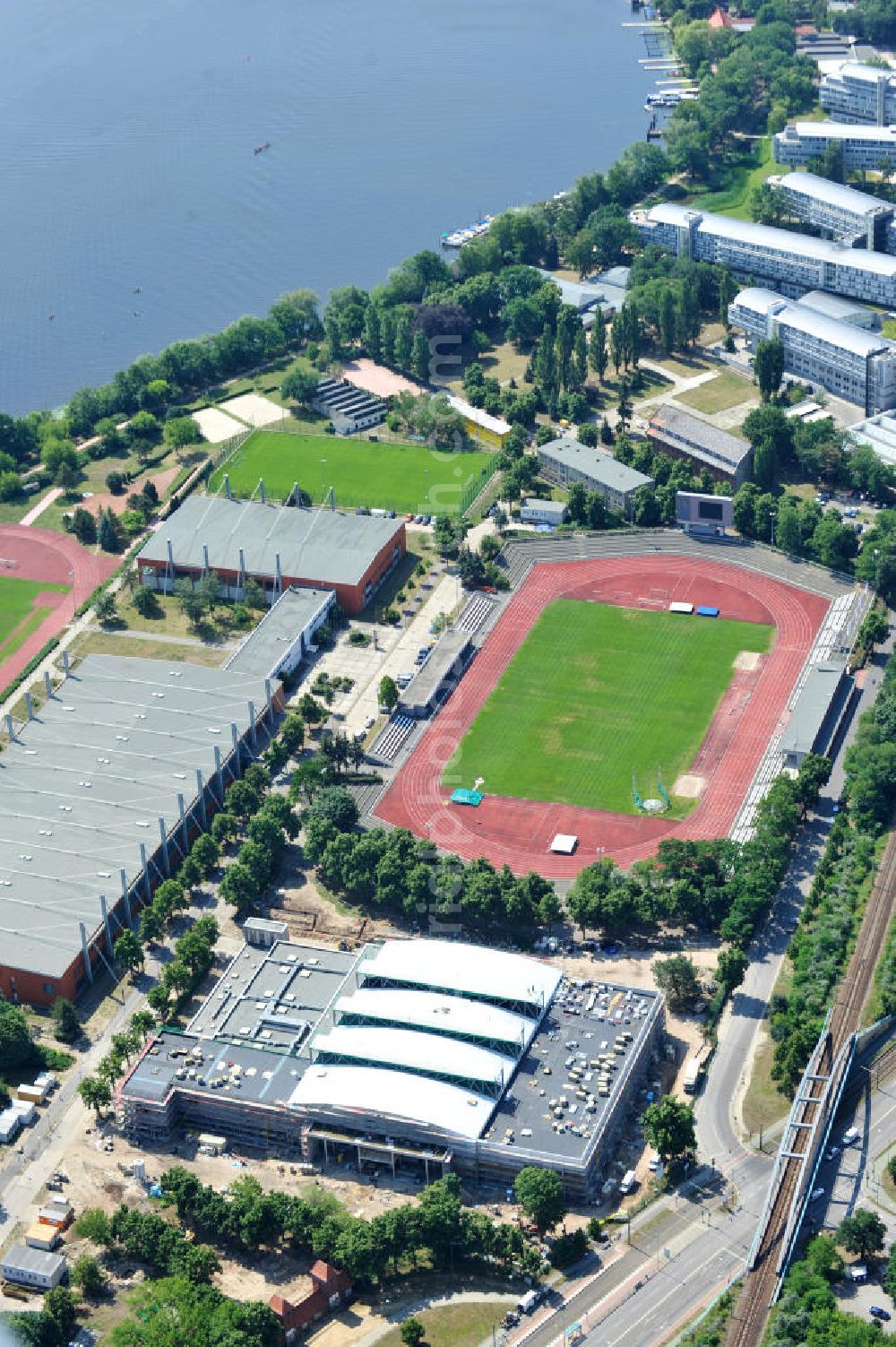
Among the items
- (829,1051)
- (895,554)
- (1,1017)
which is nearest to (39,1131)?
(1,1017)

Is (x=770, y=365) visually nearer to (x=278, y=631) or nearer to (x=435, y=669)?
(x=435, y=669)

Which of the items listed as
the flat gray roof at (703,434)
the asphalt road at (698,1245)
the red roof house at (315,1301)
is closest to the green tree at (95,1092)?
the red roof house at (315,1301)

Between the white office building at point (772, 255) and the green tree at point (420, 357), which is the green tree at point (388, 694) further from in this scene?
the white office building at point (772, 255)

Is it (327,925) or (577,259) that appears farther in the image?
(577,259)

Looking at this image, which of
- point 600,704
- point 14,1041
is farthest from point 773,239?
point 14,1041

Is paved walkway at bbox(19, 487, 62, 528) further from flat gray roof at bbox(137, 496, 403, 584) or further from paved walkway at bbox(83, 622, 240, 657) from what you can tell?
paved walkway at bbox(83, 622, 240, 657)

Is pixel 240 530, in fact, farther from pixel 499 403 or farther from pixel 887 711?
pixel 887 711

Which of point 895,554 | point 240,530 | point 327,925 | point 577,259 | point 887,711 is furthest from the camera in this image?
point 577,259
